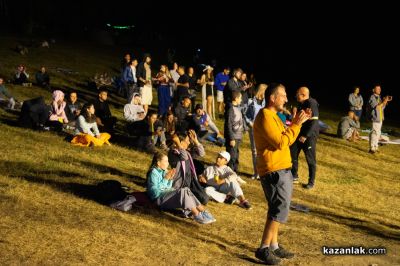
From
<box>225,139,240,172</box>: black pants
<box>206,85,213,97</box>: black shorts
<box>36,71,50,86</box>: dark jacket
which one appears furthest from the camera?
<box>36,71,50,86</box>: dark jacket

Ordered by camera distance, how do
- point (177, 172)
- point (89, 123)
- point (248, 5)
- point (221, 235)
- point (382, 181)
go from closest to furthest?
point (221, 235) → point (177, 172) → point (89, 123) → point (382, 181) → point (248, 5)

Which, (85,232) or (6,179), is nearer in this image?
(85,232)

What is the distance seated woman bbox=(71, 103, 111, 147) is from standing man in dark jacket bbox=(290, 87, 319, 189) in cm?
A: 504

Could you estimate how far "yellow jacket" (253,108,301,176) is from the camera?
698 cm

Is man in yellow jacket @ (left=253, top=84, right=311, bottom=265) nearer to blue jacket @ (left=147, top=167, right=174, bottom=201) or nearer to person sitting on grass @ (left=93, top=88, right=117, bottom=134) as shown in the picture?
blue jacket @ (left=147, top=167, right=174, bottom=201)

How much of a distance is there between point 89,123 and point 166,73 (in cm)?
530

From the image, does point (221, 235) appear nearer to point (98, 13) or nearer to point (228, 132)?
point (228, 132)

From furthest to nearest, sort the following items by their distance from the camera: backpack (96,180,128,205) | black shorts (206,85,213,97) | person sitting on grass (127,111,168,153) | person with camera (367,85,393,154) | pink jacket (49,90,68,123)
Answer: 1. black shorts (206,85,213,97)
2. person with camera (367,85,393,154)
3. pink jacket (49,90,68,123)
4. person sitting on grass (127,111,168,153)
5. backpack (96,180,128,205)

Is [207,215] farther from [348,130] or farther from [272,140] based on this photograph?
[348,130]

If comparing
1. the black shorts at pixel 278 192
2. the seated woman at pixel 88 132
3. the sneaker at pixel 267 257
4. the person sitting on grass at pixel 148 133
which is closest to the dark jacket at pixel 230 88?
the person sitting on grass at pixel 148 133

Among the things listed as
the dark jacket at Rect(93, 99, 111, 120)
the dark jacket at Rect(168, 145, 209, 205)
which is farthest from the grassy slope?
the dark jacket at Rect(93, 99, 111, 120)

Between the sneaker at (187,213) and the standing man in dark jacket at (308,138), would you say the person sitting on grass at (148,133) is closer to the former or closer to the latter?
the standing man in dark jacket at (308,138)

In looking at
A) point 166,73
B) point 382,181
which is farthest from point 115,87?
point 382,181

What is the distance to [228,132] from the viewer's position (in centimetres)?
1248
